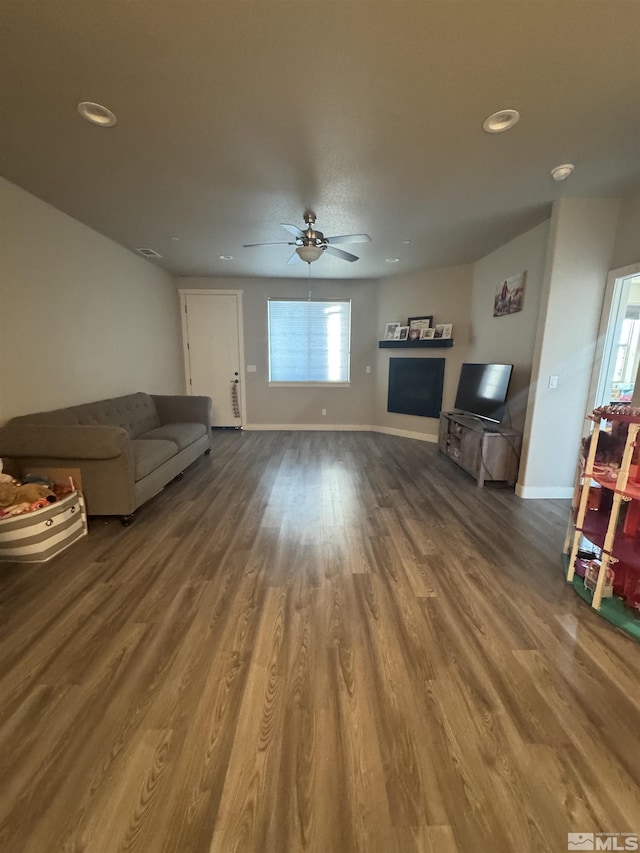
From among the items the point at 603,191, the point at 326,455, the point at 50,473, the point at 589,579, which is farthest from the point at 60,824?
the point at 603,191

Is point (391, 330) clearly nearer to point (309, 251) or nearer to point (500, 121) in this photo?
point (309, 251)

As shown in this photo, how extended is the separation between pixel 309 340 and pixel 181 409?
2624mm

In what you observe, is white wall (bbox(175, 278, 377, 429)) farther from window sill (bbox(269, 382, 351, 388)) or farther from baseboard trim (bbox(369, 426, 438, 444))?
baseboard trim (bbox(369, 426, 438, 444))

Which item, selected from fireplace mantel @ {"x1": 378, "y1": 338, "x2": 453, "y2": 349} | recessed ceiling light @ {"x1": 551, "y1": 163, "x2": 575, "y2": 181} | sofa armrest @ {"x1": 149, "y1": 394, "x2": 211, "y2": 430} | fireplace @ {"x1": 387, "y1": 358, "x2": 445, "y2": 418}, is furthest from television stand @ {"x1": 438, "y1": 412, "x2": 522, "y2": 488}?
sofa armrest @ {"x1": 149, "y1": 394, "x2": 211, "y2": 430}

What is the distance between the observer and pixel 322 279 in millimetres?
5859

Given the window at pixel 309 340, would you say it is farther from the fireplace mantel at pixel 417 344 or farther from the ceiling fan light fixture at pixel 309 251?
the ceiling fan light fixture at pixel 309 251

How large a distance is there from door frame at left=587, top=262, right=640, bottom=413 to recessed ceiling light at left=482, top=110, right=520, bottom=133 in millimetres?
1714

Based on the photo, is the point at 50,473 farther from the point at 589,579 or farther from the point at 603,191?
the point at 603,191

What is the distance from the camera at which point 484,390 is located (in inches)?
161

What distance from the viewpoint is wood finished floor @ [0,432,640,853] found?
3.40 feet

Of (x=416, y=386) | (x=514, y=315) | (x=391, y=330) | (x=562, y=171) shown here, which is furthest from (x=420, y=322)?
(x=562, y=171)

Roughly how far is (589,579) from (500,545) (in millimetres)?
597

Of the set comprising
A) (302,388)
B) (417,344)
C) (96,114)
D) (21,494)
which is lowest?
(21,494)

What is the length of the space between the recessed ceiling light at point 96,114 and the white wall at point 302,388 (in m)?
3.95
